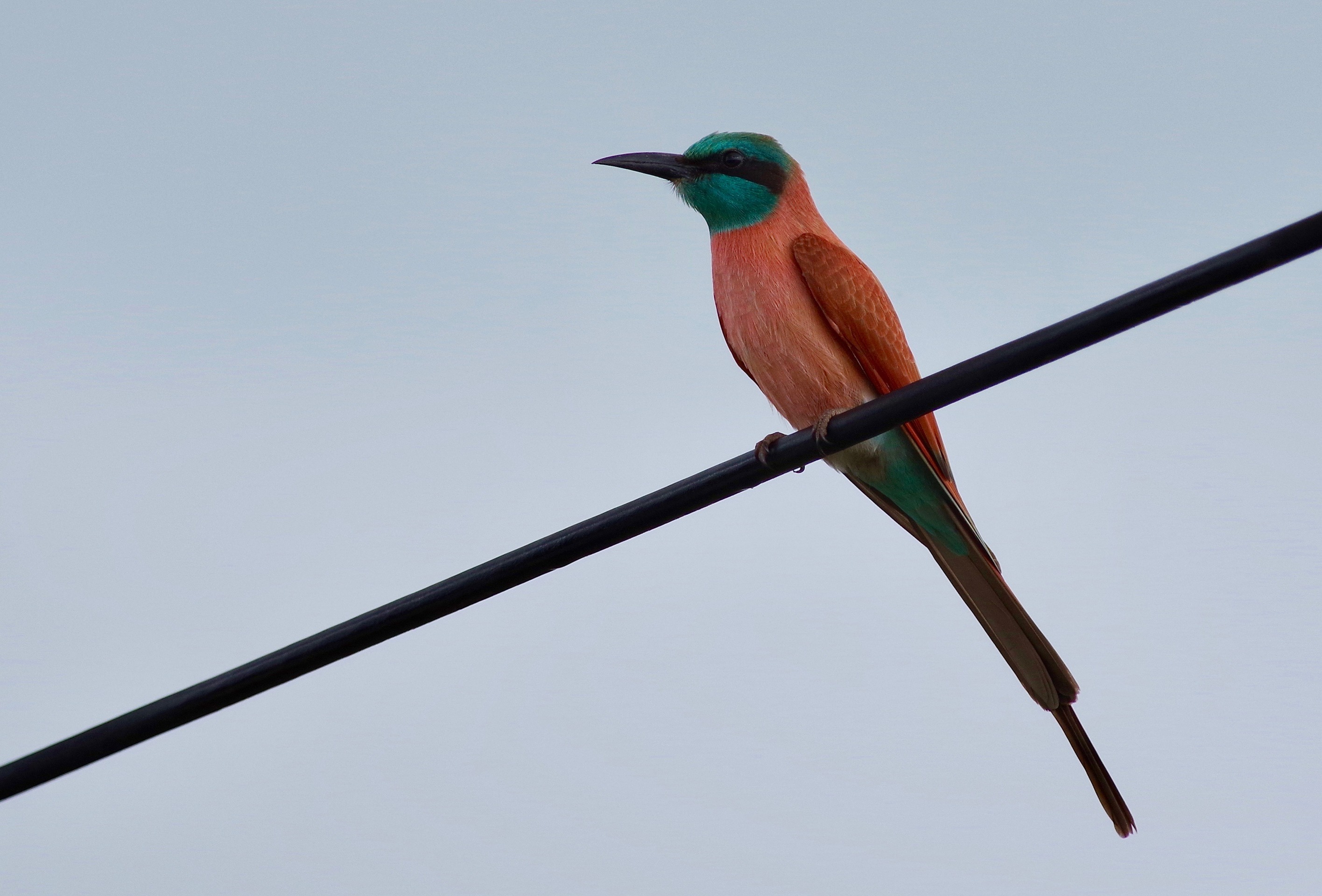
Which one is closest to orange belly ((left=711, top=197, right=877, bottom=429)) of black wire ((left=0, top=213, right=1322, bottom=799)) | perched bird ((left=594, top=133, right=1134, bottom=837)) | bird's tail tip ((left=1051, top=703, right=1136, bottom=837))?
perched bird ((left=594, top=133, right=1134, bottom=837))

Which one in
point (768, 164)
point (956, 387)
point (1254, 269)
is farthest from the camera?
point (768, 164)

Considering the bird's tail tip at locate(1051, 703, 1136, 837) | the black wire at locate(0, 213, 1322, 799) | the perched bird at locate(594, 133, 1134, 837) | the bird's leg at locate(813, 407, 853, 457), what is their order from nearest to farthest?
1. the black wire at locate(0, 213, 1322, 799)
2. the bird's leg at locate(813, 407, 853, 457)
3. the bird's tail tip at locate(1051, 703, 1136, 837)
4. the perched bird at locate(594, 133, 1134, 837)

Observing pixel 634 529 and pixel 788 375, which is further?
pixel 788 375

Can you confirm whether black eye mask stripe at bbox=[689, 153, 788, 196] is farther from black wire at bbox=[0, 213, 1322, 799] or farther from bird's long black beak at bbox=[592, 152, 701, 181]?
black wire at bbox=[0, 213, 1322, 799]

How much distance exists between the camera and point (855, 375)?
328cm

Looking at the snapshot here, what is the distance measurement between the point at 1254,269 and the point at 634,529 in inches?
39.0

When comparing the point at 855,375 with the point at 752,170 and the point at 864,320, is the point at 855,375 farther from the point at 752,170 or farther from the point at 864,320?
the point at 752,170

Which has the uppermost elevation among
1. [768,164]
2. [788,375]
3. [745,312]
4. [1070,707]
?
[768,164]

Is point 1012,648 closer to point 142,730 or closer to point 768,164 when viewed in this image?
point 768,164

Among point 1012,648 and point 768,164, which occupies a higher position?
point 768,164

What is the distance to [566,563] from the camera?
6.45 ft

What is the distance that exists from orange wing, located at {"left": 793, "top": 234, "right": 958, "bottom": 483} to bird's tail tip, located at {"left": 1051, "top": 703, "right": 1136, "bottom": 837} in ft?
2.33

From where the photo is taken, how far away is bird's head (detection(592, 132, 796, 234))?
3.65 meters

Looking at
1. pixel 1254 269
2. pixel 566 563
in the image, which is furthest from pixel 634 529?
pixel 1254 269
